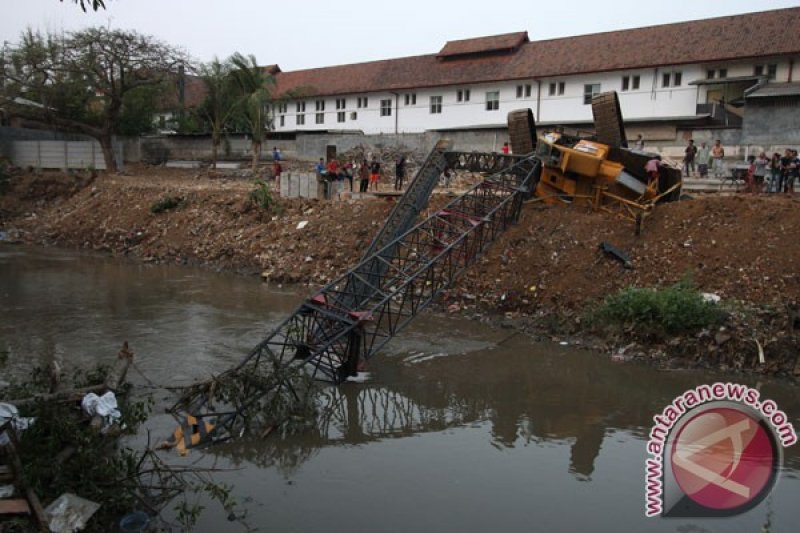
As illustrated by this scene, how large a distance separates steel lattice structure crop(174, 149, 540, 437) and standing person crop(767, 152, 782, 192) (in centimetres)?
711

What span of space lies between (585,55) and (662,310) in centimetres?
2162

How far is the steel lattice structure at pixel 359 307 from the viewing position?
29.1ft

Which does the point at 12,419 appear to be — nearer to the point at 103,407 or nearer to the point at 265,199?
the point at 103,407

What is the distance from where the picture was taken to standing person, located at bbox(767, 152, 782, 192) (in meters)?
17.4

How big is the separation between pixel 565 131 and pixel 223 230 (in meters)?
12.5

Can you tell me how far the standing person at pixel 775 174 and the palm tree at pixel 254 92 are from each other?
830 inches

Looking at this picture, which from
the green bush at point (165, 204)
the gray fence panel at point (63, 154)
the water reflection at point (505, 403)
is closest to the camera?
the water reflection at point (505, 403)

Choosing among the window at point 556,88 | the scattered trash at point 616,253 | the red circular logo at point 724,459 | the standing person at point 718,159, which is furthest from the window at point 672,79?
the red circular logo at point 724,459

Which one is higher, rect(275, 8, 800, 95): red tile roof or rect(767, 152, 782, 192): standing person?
Result: rect(275, 8, 800, 95): red tile roof

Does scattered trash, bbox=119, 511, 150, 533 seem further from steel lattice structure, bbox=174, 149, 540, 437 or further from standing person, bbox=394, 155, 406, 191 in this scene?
standing person, bbox=394, 155, 406, 191

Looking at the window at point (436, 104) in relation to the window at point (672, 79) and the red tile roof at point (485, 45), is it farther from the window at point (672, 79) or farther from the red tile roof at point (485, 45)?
the window at point (672, 79)

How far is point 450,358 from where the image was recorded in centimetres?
1235

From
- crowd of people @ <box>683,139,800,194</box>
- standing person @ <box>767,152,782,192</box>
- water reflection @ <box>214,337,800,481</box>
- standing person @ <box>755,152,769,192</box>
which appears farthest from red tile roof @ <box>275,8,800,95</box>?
water reflection @ <box>214,337,800,481</box>

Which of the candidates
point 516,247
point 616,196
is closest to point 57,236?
point 516,247
